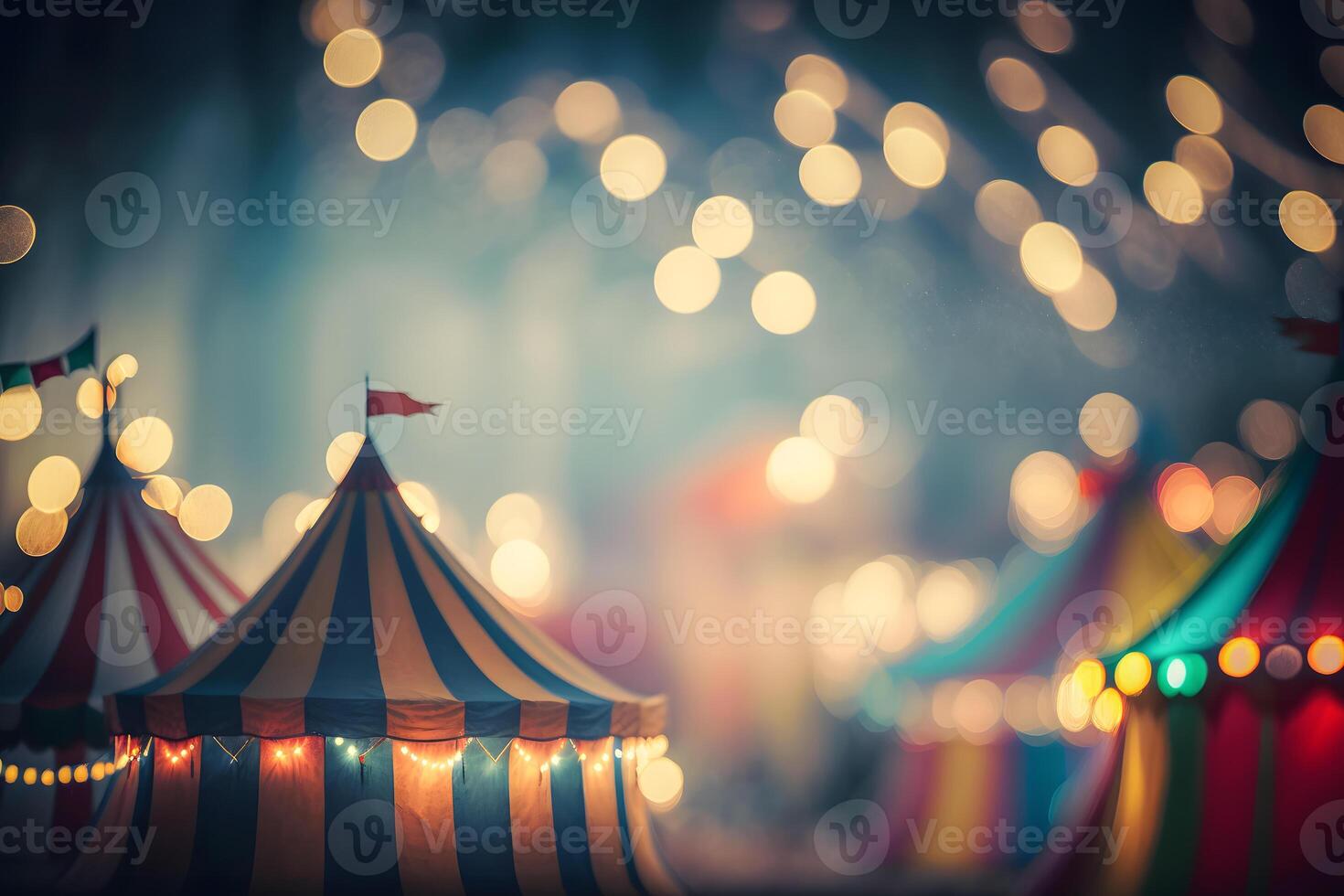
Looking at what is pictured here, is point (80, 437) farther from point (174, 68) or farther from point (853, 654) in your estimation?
point (853, 654)

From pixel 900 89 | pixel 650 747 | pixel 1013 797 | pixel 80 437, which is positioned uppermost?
pixel 900 89

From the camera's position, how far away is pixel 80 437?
9.35 metres

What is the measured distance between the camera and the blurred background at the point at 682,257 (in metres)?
9.22

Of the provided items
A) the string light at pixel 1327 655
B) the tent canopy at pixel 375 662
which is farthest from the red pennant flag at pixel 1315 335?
the tent canopy at pixel 375 662

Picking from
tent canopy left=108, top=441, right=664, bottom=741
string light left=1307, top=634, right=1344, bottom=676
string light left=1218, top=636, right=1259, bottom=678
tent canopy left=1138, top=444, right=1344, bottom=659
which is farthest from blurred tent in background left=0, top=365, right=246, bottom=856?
string light left=1307, top=634, right=1344, bottom=676

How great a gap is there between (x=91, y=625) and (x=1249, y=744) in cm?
577

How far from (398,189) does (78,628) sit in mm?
4659

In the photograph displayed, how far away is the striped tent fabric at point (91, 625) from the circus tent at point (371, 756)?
0.79 metres

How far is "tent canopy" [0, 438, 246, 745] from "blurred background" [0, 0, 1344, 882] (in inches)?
94.9

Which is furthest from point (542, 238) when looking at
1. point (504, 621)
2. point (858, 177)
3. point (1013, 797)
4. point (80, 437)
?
point (1013, 797)

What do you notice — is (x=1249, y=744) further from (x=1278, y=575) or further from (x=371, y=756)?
(x=371, y=756)

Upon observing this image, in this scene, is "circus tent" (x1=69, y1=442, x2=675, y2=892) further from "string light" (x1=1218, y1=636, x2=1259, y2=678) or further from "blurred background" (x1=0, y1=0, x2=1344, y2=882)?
"blurred background" (x1=0, y1=0, x2=1344, y2=882)

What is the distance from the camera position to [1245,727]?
465 centimetres

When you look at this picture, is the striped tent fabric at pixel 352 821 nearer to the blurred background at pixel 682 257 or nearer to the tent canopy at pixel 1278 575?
the tent canopy at pixel 1278 575
